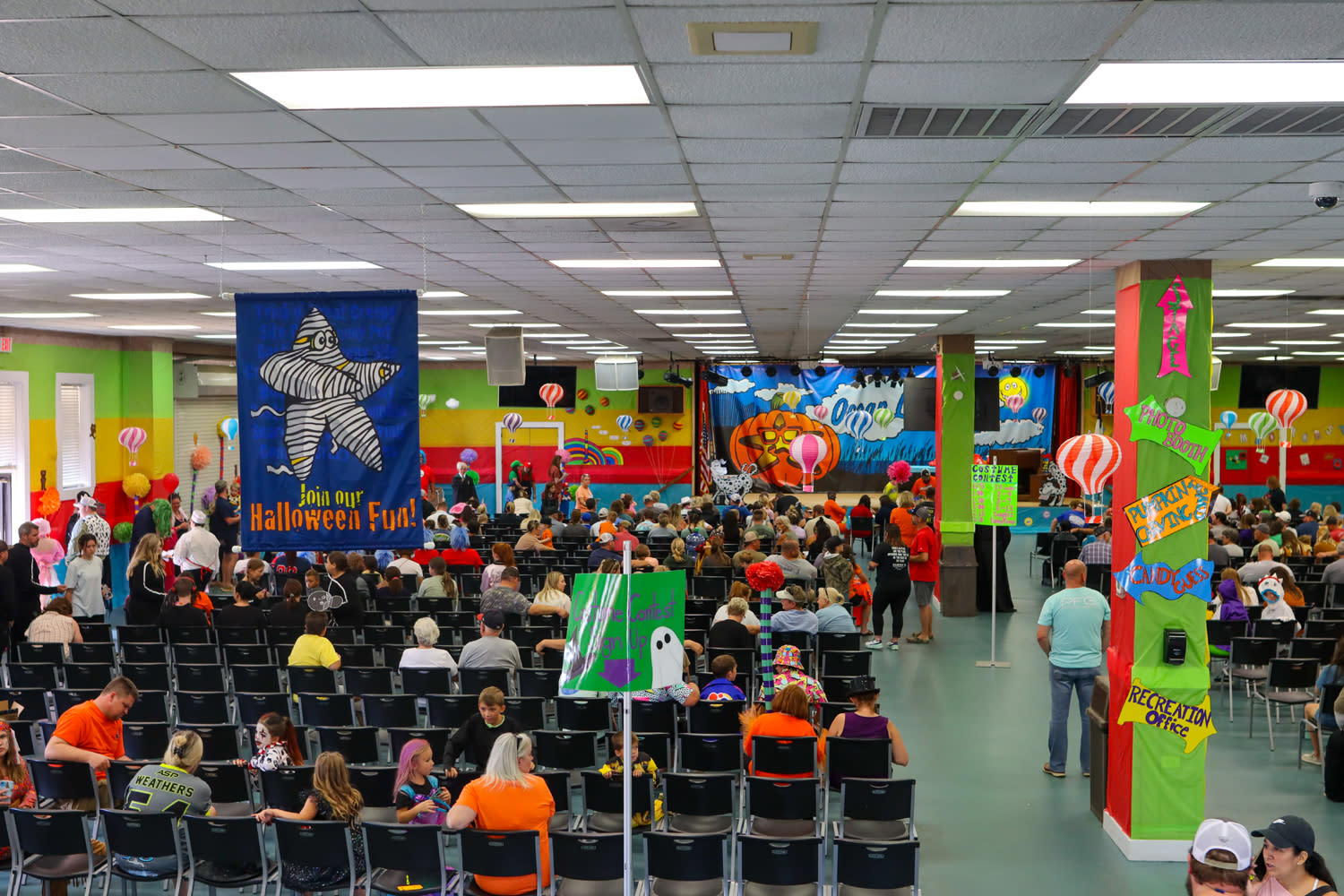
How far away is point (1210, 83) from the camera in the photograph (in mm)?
3928

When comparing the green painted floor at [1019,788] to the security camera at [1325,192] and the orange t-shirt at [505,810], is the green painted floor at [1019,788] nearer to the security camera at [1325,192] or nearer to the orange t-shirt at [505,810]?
the orange t-shirt at [505,810]

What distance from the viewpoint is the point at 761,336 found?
810 inches

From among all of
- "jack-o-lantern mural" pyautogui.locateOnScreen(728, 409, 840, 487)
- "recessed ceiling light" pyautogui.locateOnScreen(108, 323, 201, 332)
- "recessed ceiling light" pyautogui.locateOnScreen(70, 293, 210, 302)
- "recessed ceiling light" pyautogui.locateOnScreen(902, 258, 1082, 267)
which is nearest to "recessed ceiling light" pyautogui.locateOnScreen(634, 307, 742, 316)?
"recessed ceiling light" pyautogui.locateOnScreen(902, 258, 1082, 267)

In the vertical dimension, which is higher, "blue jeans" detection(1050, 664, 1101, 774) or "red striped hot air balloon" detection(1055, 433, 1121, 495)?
"red striped hot air balloon" detection(1055, 433, 1121, 495)

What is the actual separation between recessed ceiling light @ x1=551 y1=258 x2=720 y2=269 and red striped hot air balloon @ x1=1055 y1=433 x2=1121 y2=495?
367 centimetres

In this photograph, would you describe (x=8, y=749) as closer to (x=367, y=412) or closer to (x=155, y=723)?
(x=155, y=723)

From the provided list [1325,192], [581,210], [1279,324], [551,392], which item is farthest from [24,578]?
[1279,324]

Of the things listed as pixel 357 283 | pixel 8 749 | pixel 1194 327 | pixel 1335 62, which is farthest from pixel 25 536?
pixel 1335 62

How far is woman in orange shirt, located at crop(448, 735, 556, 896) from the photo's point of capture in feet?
18.5

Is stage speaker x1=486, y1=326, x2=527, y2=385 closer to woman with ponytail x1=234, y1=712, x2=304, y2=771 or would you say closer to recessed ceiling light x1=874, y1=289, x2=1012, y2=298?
recessed ceiling light x1=874, y1=289, x2=1012, y2=298

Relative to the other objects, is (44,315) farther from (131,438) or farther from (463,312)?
(463,312)

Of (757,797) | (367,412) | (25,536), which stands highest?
(367,412)

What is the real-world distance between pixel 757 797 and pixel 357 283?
23.6ft

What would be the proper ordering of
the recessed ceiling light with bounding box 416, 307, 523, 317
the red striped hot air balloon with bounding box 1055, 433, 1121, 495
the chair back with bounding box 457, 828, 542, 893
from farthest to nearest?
the recessed ceiling light with bounding box 416, 307, 523, 317 → the red striped hot air balloon with bounding box 1055, 433, 1121, 495 → the chair back with bounding box 457, 828, 542, 893
